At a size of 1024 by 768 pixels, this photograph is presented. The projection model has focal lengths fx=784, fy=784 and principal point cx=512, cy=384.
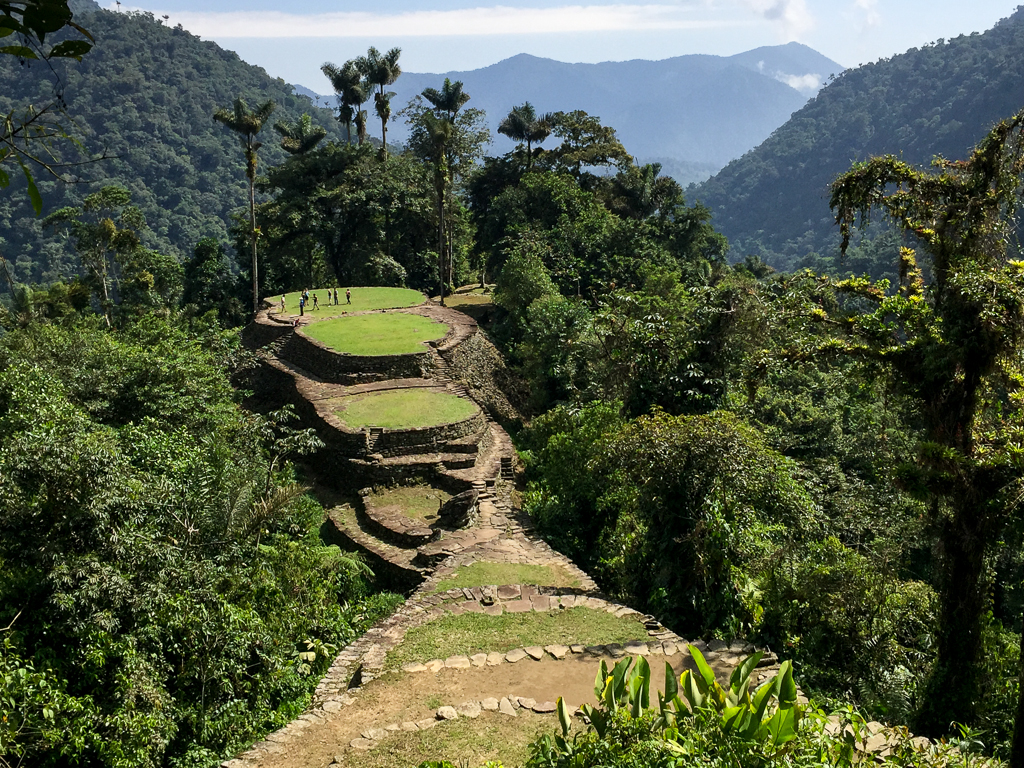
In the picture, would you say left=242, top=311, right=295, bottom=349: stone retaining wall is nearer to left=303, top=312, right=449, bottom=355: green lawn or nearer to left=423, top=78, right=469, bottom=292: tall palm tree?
left=303, top=312, right=449, bottom=355: green lawn

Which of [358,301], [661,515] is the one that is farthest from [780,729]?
[358,301]

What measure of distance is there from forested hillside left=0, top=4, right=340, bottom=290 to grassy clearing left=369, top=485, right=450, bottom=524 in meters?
39.6

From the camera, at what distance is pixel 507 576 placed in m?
10.9

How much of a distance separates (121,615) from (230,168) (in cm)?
6860

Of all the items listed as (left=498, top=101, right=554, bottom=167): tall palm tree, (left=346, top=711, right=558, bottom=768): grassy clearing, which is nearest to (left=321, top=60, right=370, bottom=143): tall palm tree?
(left=498, top=101, right=554, bottom=167): tall palm tree

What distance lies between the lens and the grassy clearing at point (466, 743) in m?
6.31

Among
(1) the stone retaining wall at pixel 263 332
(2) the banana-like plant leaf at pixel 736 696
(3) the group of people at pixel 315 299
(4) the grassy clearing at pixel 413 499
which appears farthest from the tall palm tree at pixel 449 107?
(2) the banana-like plant leaf at pixel 736 696

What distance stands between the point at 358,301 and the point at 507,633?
58.5ft

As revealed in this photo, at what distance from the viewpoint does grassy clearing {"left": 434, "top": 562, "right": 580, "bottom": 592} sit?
10.6 m

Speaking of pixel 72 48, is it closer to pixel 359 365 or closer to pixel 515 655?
pixel 515 655

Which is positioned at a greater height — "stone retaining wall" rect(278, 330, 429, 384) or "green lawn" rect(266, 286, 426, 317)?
"green lawn" rect(266, 286, 426, 317)

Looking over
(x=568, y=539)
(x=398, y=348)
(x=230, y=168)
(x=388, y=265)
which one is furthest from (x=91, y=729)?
(x=230, y=168)

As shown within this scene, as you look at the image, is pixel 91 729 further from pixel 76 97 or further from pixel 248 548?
pixel 76 97

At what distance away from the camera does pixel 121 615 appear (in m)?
7.46
